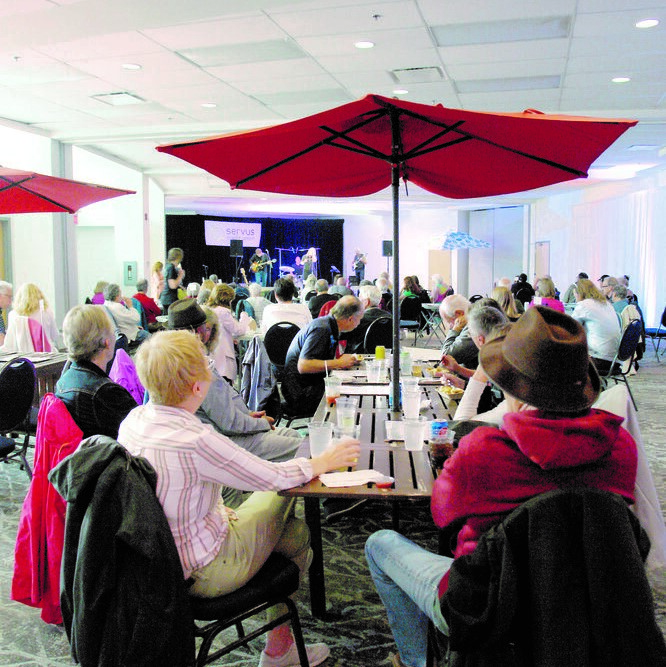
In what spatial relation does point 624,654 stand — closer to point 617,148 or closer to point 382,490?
point 382,490

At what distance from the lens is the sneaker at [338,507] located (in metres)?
3.63

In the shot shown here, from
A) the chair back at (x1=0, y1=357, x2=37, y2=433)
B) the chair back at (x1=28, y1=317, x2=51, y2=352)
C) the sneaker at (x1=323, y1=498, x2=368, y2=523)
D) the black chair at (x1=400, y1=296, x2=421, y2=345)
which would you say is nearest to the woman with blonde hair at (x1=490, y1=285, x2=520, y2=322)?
the sneaker at (x1=323, y1=498, x2=368, y2=523)

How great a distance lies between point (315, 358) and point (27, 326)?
9.30ft

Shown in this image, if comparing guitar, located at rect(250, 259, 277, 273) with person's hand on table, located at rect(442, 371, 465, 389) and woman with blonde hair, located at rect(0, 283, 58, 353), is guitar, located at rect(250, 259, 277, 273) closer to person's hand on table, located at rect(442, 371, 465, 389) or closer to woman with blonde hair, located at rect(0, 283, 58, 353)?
woman with blonde hair, located at rect(0, 283, 58, 353)

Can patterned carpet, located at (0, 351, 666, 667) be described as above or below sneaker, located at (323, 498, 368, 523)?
below

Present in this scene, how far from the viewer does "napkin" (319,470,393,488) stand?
2086 millimetres

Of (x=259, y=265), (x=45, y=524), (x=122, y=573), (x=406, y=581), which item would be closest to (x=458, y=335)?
(x=406, y=581)

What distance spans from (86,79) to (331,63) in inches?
106

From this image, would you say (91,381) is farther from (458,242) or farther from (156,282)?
(458,242)

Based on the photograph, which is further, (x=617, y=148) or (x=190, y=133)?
(x=617, y=148)

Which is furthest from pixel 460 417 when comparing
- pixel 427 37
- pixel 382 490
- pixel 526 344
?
pixel 427 37

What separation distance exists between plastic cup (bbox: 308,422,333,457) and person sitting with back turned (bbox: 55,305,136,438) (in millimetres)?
810

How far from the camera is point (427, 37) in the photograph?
18.4ft

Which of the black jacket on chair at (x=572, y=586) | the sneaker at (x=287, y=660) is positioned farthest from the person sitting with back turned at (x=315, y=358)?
the black jacket on chair at (x=572, y=586)
